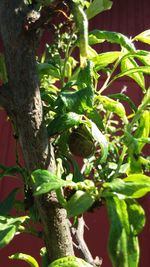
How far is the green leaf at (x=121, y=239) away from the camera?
453 millimetres

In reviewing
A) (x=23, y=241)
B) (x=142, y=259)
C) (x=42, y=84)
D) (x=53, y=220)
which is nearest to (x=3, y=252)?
(x=23, y=241)

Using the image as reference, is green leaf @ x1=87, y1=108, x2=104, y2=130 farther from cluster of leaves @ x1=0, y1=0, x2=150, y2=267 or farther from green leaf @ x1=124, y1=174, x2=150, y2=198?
green leaf @ x1=124, y1=174, x2=150, y2=198

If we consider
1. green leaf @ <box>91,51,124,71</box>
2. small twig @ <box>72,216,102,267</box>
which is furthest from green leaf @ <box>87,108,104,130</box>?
small twig @ <box>72,216,102,267</box>

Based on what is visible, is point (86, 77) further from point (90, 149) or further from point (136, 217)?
point (136, 217)

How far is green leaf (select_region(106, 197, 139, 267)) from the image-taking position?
0.45m

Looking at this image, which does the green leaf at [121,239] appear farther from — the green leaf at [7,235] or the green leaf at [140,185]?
the green leaf at [7,235]

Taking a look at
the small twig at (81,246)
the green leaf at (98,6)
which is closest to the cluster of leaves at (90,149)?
the green leaf at (98,6)

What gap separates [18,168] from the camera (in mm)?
653

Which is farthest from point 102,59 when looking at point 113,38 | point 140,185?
point 140,185

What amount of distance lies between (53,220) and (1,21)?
0.26 metres

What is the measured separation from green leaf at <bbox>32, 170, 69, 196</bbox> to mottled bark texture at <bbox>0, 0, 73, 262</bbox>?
39 mm

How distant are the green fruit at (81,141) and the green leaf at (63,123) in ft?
0.09

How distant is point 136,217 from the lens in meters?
0.48

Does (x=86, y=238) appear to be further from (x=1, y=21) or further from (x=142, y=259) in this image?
(x=1, y=21)
